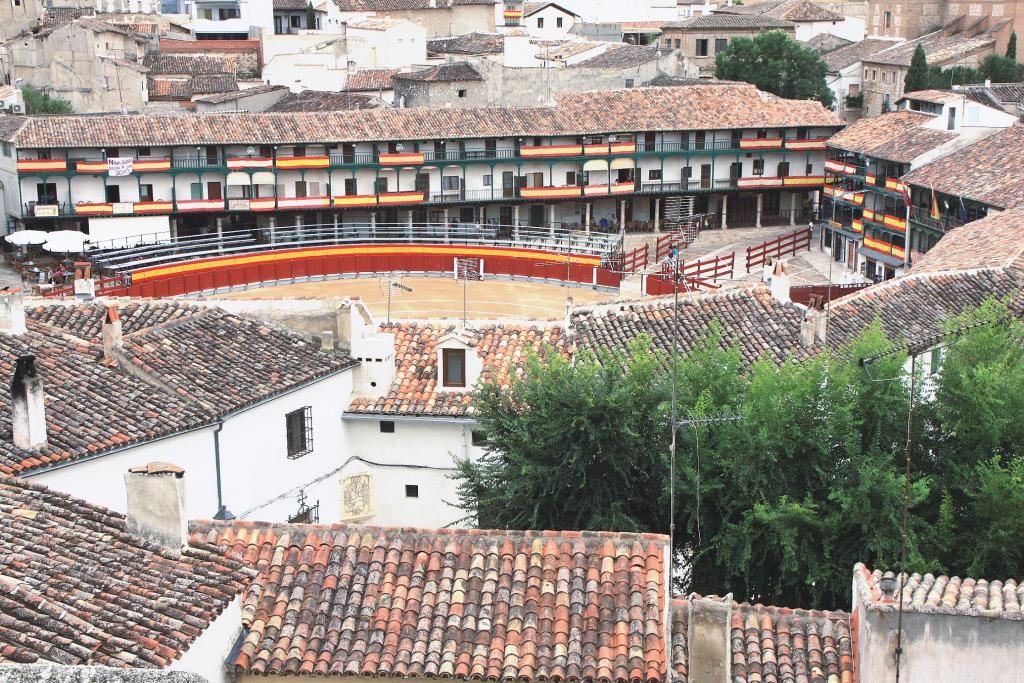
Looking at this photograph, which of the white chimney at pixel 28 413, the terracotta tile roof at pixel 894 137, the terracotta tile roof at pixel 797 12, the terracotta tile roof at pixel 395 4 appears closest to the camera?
Result: the white chimney at pixel 28 413

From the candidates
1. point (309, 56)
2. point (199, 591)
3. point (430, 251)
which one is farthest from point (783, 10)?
point (199, 591)

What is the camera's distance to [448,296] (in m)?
64.1

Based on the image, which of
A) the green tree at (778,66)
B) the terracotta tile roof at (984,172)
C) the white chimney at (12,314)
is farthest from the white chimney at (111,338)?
the green tree at (778,66)

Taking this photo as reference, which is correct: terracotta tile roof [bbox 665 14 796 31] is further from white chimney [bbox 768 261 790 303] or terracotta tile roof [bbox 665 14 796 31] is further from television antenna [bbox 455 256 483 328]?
white chimney [bbox 768 261 790 303]

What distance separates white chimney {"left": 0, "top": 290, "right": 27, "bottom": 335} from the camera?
30562mm

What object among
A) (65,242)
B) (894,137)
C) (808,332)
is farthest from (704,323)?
(894,137)

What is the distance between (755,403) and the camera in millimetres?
26812

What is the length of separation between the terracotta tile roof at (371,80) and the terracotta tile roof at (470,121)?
50.3 feet

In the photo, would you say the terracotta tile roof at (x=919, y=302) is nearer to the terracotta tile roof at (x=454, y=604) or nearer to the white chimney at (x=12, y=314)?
the white chimney at (x=12, y=314)

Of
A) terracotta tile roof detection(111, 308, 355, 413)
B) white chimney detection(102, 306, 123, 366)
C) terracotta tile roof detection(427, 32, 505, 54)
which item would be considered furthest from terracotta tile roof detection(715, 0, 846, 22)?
white chimney detection(102, 306, 123, 366)

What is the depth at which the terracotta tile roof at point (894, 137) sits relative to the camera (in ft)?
230

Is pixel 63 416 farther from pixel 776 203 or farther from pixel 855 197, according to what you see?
pixel 776 203

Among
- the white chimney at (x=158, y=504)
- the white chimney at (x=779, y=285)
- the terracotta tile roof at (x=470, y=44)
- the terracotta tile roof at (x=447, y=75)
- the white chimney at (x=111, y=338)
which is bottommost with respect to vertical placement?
the white chimney at (x=779, y=285)

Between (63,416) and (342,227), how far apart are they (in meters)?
54.2
